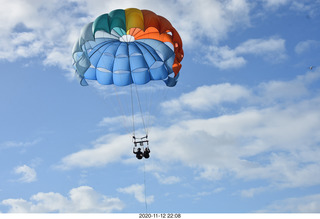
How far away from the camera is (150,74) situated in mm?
36000

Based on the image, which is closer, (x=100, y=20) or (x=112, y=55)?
(x=100, y=20)

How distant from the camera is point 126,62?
35844 millimetres

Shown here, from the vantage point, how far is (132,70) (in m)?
36.1

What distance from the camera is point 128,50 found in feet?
117

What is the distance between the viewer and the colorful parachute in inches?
1299

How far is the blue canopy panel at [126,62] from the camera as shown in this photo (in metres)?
35.7

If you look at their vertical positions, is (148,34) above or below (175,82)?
above

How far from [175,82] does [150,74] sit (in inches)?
69.7

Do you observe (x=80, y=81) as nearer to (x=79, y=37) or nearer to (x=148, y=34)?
(x=79, y=37)

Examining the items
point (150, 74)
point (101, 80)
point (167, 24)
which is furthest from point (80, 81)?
point (167, 24)

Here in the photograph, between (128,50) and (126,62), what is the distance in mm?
815

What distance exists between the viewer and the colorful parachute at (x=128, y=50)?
33.0 metres

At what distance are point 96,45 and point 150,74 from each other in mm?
4128

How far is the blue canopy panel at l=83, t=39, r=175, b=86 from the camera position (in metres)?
35.7
